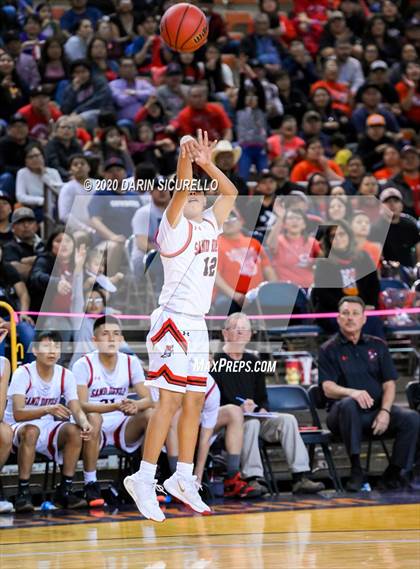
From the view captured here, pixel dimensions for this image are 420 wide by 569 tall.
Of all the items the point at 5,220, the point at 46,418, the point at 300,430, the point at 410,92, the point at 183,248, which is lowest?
the point at 410,92

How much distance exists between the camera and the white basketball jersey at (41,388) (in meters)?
10.6

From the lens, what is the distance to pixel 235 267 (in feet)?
39.8

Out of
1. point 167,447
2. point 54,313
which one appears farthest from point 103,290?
point 167,447

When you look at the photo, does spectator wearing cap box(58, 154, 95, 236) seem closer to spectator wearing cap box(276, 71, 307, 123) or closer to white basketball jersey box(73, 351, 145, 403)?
white basketball jersey box(73, 351, 145, 403)

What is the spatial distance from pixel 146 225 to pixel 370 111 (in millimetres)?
6249

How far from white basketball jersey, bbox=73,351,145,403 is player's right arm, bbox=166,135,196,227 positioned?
10.8 ft

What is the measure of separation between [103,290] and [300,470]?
104 inches

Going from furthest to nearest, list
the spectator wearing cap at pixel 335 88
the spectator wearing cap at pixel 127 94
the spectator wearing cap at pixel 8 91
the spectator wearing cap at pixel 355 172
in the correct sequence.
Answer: the spectator wearing cap at pixel 335 88 → the spectator wearing cap at pixel 127 94 → the spectator wearing cap at pixel 8 91 → the spectator wearing cap at pixel 355 172

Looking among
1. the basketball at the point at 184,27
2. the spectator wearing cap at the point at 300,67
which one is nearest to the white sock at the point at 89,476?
the basketball at the point at 184,27

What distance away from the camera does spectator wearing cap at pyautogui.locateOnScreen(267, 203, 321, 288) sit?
13.1 m

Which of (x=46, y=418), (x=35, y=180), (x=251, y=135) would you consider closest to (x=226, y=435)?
(x=46, y=418)

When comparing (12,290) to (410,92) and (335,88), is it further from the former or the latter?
(410,92)

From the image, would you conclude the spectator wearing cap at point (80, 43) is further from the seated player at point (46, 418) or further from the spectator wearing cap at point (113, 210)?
the seated player at point (46, 418)

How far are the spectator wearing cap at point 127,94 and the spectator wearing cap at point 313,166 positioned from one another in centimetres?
237
